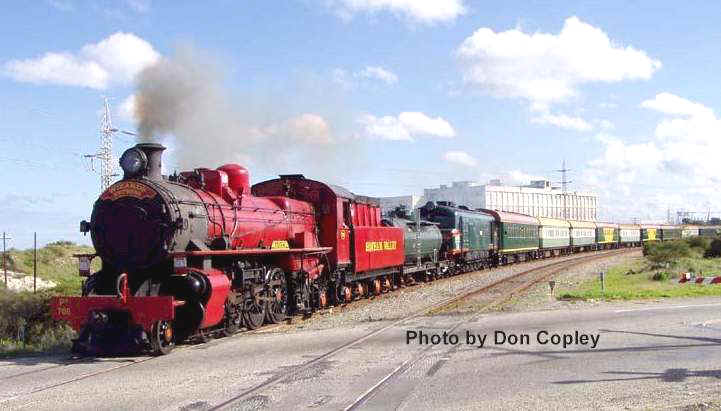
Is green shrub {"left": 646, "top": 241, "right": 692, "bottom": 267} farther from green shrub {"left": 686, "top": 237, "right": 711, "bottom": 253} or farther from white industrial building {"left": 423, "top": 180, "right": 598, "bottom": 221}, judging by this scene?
white industrial building {"left": 423, "top": 180, "right": 598, "bottom": 221}

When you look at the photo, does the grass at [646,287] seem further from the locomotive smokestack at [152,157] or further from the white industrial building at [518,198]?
the white industrial building at [518,198]

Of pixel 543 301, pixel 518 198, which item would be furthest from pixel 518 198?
pixel 543 301

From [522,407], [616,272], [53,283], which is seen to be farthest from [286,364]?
[53,283]

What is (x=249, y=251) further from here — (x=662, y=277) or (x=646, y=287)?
(x=662, y=277)

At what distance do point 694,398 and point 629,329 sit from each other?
5.61 meters

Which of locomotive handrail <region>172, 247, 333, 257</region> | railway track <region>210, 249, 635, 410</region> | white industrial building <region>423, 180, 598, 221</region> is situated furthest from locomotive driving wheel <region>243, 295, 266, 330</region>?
white industrial building <region>423, 180, 598, 221</region>

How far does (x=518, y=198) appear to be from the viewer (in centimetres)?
13100

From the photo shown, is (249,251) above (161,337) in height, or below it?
above

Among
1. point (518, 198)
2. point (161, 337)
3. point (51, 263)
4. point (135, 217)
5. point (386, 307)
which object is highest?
point (518, 198)

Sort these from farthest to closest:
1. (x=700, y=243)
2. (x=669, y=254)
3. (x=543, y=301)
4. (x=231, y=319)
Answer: (x=700, y=243), (x=669, y=254), (x=543, y=301), (x=231, y=319)

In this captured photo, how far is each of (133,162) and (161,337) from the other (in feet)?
11.2

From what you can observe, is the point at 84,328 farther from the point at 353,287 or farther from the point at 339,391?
the point at 353,287

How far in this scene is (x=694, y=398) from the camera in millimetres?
7707

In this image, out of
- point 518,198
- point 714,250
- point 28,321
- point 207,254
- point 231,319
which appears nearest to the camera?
point 207,254
